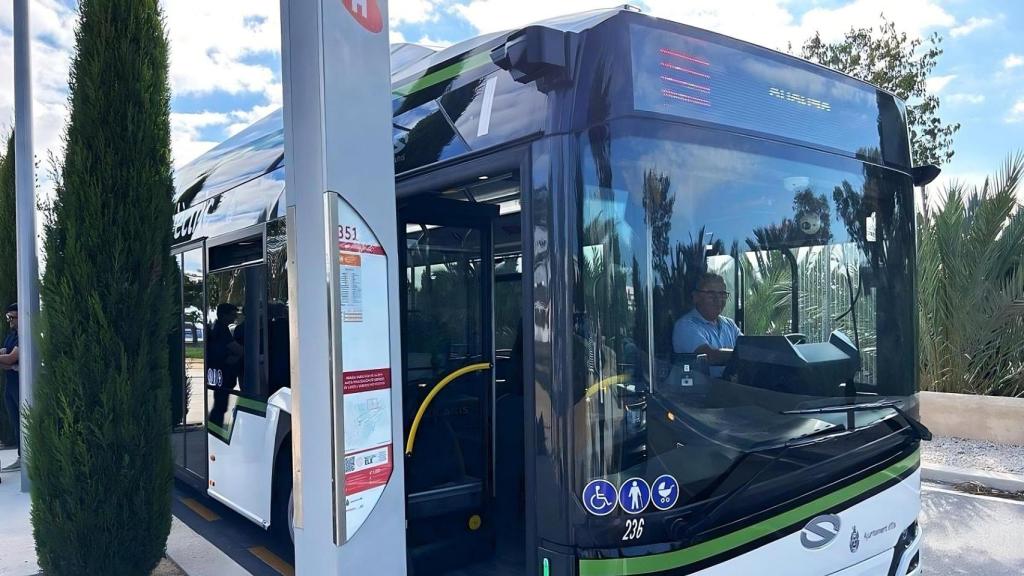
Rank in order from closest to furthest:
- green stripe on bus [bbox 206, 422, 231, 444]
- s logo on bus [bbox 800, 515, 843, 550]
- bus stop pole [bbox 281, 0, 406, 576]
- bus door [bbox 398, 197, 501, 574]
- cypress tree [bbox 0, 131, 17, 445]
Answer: bus stop pole [bbox 281, 0, 406, 576]
s logo on bus [bbox 800, 515, 843, 550]
bus door [bbox 398, 197, 501, 574]
green stripe on bus [bbox 206, 422, 231, 444]
cypress tree [bbox 0, 131, 17, 445]

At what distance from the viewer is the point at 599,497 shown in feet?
7.95

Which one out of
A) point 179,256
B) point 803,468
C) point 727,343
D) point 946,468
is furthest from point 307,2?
point 946,468

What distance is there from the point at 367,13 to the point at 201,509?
18.8 feet

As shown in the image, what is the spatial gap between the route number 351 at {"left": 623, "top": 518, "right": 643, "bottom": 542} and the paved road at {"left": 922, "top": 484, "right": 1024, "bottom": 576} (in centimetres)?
356

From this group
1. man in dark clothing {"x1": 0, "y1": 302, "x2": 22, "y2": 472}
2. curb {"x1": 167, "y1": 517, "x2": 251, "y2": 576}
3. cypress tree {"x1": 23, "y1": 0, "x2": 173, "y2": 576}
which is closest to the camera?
cypress tree {"x1": 23, "y1": 0, "x2": 173, "y2": 576}

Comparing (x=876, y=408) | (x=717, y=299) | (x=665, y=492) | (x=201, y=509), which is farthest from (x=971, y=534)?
(x=201, y=509)

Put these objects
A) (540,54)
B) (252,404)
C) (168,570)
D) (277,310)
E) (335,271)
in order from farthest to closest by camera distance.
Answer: (252,404) < (168,570) < (277,310) < (540,54) < (335,271)

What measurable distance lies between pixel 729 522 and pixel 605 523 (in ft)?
1.68

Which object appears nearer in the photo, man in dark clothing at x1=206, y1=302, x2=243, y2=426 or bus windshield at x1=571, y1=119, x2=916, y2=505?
bus windshield at x1=571, y1=119, x2=916, y2=505

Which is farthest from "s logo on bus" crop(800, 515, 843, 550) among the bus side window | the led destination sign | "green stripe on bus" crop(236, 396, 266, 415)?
"green stripe on bus" crop(236, 396, 266, 415)

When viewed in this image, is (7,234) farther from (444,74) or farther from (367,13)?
(367,13)

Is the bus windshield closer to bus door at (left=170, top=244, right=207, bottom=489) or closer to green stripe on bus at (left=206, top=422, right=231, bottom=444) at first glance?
green stripe on bus at (left=206, top=422, right=231, bottom=444)

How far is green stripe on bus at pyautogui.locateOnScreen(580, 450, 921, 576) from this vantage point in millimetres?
2420

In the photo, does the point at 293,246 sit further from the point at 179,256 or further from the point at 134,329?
the point at 179,256
